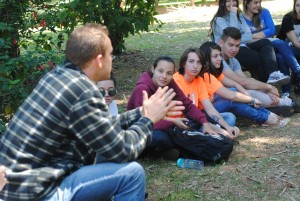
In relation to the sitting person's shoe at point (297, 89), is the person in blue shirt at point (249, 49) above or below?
above

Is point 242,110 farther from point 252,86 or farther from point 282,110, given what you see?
point 282,110

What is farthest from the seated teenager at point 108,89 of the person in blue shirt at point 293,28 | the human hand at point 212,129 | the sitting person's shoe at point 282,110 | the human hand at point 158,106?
the person in blue shirt at point 293,28

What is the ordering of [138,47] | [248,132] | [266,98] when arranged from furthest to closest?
[138,47]
[266,98]
[248,132]

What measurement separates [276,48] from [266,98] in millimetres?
1203

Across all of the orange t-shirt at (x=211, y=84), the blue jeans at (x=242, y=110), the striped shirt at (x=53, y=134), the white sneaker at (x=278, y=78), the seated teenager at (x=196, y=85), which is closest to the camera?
the striped shirt at (x=53, y=134)

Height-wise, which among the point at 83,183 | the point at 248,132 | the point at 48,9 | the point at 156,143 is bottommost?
the point at 248,132

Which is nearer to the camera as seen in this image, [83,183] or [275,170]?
[83,183]

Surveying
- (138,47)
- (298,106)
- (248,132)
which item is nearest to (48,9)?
(248,132)

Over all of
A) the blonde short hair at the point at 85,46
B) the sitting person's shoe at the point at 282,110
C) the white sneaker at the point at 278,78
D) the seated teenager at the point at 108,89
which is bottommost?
the sitting person's shoe at the point at 282,110

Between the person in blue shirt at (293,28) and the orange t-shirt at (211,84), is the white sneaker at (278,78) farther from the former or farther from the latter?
the orange t-shirt at (211,84)

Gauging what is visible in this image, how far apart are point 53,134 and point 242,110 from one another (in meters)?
3.18

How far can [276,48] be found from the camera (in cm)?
647

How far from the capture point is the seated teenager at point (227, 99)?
16.6ft

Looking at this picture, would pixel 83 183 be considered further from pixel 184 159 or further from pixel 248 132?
pixel 248 132
